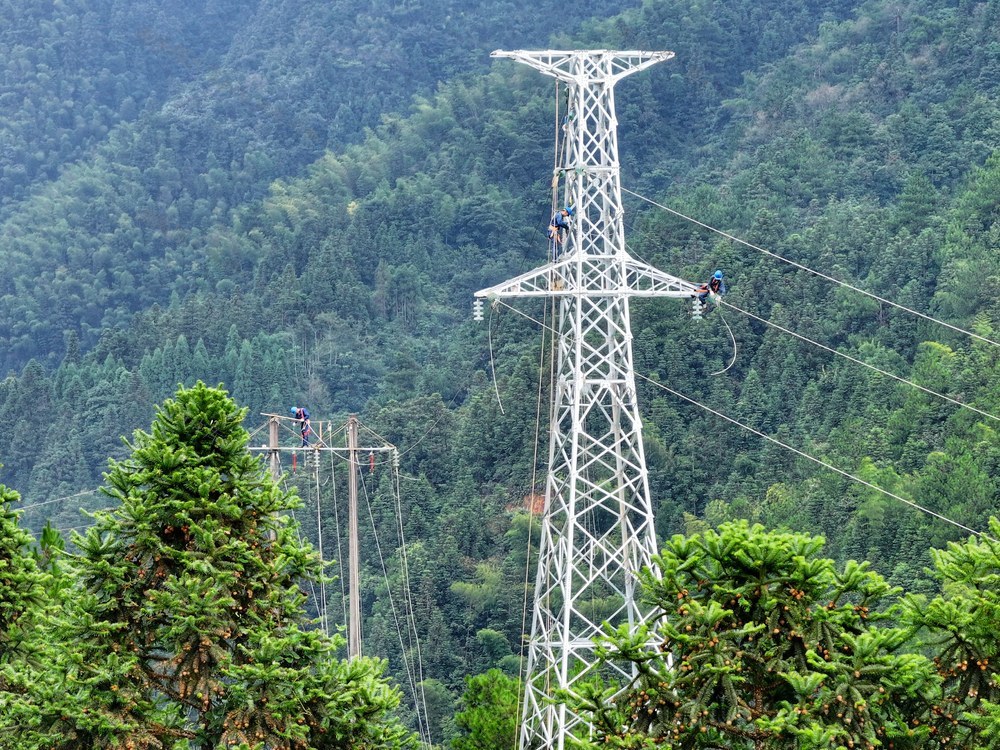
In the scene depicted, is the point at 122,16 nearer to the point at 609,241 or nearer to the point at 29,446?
the point at 29,446

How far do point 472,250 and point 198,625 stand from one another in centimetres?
8834

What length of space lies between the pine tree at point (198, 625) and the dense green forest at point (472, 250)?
49.7ft

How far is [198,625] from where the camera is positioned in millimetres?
19562

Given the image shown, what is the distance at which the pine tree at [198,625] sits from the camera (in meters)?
19.5

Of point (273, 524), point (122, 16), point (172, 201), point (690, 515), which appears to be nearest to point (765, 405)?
point (690, 515)

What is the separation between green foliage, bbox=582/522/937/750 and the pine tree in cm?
293

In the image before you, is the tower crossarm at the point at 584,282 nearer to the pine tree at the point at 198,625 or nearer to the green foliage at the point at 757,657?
the pine tree at the point at 198,625

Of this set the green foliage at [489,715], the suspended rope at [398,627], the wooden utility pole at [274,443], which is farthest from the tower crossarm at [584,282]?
the suspended rope at [398,627]

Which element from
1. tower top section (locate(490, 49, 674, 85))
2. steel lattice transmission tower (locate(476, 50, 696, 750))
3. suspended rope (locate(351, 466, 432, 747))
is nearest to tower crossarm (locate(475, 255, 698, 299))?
steel lattice transmission tower (locate(476, 50, 696, 750))

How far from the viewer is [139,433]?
20.2 metres

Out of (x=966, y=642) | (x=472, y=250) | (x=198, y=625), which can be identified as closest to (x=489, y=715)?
(x=198, y=625)

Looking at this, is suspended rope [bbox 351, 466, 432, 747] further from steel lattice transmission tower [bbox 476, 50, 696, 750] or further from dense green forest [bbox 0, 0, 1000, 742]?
steel lattice transmission tower [bbox 476, 50, 696, 750]

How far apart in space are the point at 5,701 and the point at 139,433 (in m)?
2.93

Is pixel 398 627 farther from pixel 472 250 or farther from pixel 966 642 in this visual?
pixel 966 642
